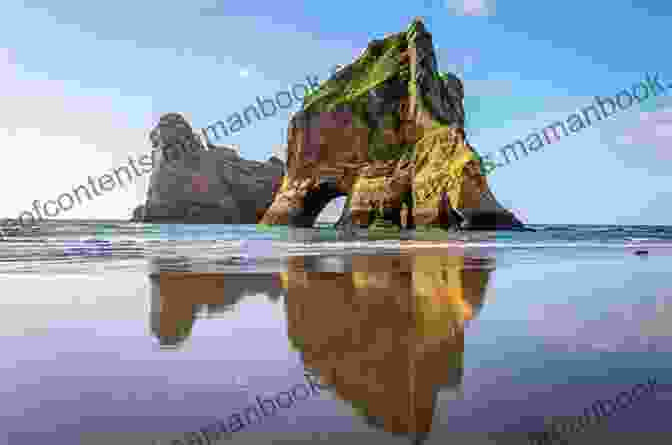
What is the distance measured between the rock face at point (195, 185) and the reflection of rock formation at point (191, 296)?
104398mm

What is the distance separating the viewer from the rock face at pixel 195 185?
10981 centimetres

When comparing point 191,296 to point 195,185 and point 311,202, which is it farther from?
point 195,185

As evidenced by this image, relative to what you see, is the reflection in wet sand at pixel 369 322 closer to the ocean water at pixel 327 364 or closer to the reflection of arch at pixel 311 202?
the ocean water at pixel 327 364

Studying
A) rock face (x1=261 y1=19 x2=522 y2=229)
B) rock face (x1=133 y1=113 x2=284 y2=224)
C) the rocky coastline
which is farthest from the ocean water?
rock face (x1=133 y1=113 x2=284 y2=224)

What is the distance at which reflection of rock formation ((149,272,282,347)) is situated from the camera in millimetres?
4760

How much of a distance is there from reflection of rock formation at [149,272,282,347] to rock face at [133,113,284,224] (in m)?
104

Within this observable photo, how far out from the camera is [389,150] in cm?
6625

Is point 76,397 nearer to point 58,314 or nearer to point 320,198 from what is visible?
point 58,314

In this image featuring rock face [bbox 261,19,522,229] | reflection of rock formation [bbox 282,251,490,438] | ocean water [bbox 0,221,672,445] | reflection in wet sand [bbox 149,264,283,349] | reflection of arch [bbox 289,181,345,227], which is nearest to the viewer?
ocean water [bbox 0,221,672,445]

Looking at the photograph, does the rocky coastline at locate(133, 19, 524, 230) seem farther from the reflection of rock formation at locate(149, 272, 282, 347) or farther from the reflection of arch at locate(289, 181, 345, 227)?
the reflection of rock formation at locate(149, 272, 282, 347)

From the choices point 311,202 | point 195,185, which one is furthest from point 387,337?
point 195,185

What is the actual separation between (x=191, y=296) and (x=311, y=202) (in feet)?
207

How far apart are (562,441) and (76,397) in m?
2.58

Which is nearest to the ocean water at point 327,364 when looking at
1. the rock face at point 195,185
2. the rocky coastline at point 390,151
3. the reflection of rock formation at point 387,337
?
the reflection of rock formation at point 387,337
